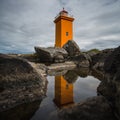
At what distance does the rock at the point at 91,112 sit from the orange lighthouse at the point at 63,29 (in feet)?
84.1

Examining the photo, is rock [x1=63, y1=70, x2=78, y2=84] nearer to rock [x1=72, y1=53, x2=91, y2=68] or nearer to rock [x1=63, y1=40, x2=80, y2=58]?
rock [x1=72, y1=53, x2=91, y2=68]

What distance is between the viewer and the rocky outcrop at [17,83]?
3889 mm

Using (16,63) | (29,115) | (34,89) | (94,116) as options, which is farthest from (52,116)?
(16,63)

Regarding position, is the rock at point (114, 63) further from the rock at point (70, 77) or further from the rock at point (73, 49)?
the rock at point (73, 49)

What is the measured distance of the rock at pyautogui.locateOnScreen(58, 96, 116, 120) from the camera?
290 centimetres

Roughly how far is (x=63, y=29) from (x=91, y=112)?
2764 centimetres

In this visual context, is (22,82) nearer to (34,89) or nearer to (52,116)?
(34,89)

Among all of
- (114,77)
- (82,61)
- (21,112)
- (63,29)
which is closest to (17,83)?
(21,112)

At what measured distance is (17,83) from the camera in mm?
4293

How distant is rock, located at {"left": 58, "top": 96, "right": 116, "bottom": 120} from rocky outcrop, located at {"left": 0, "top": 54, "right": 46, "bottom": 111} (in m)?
1.57

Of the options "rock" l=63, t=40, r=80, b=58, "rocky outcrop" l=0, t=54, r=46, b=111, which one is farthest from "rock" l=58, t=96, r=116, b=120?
"rock" l=63, t=40, r=80, b=58

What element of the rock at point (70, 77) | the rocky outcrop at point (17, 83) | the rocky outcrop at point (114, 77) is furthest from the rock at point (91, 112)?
the rock at point (70, 77)

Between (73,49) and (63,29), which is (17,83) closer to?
(73,49)

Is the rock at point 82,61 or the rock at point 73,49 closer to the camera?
the rock at point 82,61
